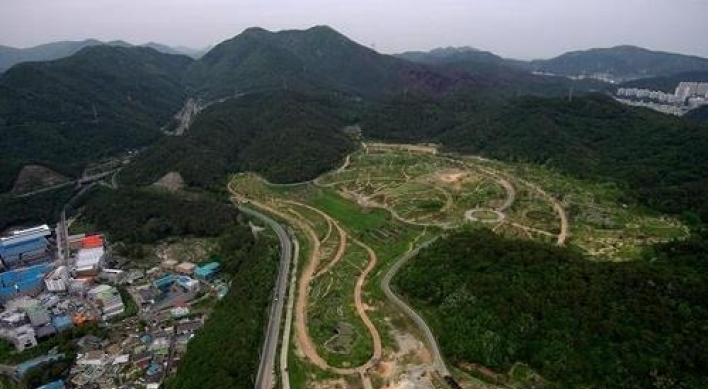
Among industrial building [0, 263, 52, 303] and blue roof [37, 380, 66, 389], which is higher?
industrial building [0, 263, 52, 303]

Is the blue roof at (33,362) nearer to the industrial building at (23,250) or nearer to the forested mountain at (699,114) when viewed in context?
the industrial building at (23,250)

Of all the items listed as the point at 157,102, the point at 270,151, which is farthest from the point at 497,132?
the point at 157,102

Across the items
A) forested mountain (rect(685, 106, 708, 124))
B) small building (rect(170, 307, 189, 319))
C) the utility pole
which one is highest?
forested mountain (rect(685, 106, 708, 124))

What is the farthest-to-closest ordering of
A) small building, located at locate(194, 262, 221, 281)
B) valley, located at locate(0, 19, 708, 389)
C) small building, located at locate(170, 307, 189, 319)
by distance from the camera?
1. small building, located at locate(194, 262, 221, 281)
2. small building, located at locate(170, 307, 189, 319)
3. valley, located at locate(0, 19, 708, 389)

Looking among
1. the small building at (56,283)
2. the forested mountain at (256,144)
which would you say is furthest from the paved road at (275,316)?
the small building at (56,283)

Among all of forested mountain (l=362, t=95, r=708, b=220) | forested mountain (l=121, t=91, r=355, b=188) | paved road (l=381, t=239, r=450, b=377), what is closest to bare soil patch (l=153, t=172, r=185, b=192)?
forested mountain (l=121, t=91, r=355, b=188)

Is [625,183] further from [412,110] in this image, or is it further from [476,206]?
[412,110]

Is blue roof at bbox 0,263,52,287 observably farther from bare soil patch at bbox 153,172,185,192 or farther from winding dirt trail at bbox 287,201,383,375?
winding dirt trail at bbox 287,201,383,375
